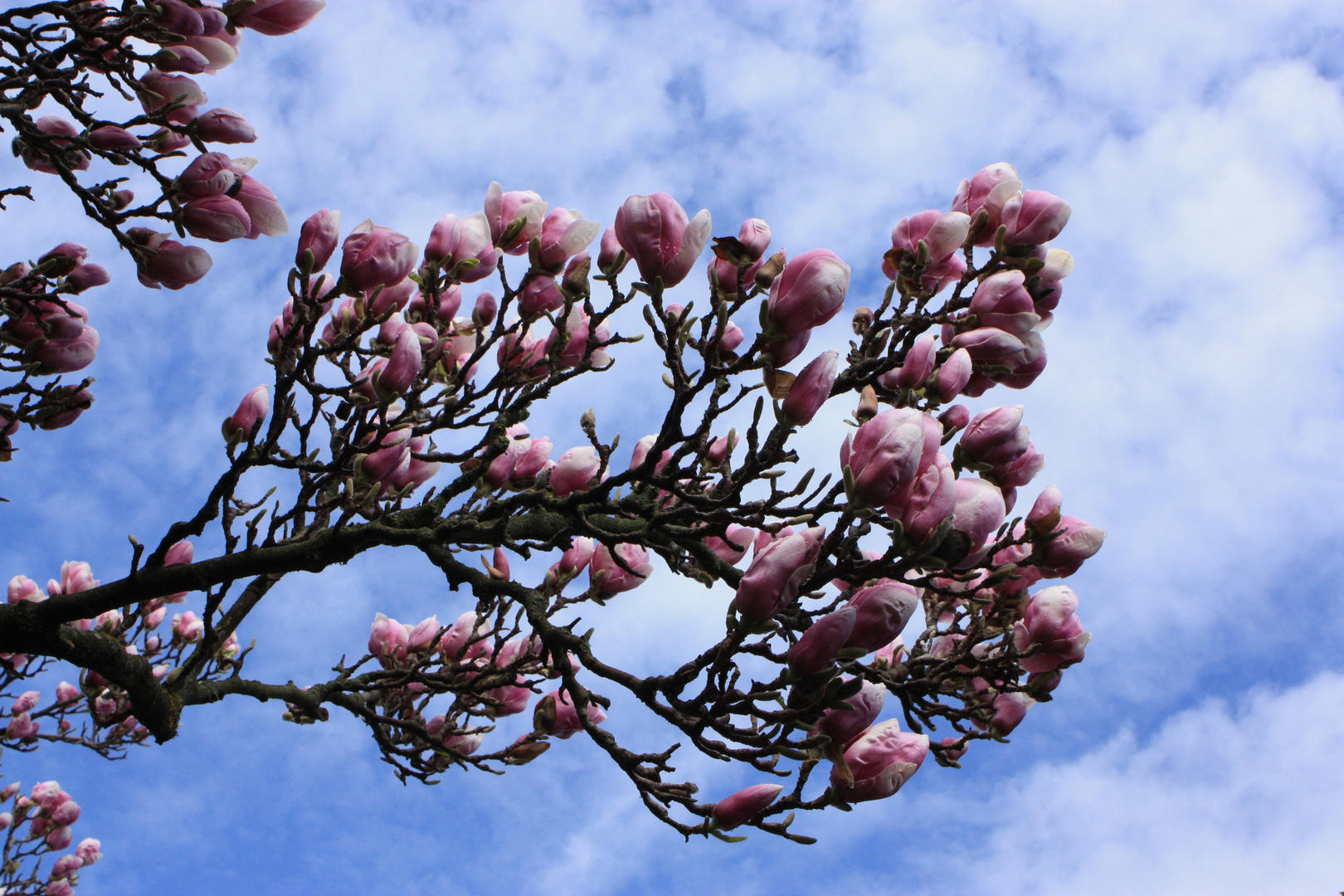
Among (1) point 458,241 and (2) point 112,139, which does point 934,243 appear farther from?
(2) point 112,139

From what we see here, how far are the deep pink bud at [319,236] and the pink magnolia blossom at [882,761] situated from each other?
2.34 meters

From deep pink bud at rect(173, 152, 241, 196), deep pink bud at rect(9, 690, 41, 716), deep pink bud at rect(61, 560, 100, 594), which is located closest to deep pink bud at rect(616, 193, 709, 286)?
deep pink bud at rect(173, 152, 241, 196)

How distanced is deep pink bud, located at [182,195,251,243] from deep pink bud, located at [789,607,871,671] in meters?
2.56

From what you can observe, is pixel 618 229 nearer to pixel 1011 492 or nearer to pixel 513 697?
pixel 1011 492

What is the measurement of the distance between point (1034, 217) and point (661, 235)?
148 centimetres

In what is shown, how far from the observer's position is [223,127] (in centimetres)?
342

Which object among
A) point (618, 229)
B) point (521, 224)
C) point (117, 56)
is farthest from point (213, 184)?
point (618, 229)

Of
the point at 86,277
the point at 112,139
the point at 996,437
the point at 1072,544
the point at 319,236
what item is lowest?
the point at 1072,544

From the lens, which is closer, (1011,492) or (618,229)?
(618,229)

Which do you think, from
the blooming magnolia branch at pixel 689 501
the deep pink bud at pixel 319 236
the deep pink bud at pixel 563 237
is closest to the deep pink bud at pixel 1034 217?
the blooming magnolia branch at pixel 689 501

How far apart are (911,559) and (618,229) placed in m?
1.13

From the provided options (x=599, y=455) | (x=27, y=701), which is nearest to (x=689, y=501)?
(x=599, y=455)

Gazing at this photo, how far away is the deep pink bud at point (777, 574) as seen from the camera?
80.4 inches

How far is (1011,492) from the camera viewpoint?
2.72 metres
